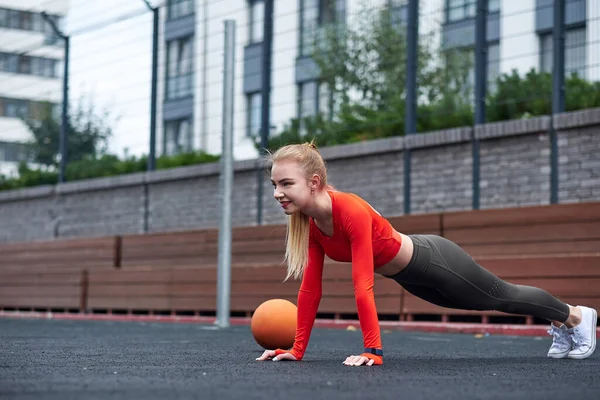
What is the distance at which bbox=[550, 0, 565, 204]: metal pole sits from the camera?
1339 cm

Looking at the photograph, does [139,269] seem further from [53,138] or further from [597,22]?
[597,22]

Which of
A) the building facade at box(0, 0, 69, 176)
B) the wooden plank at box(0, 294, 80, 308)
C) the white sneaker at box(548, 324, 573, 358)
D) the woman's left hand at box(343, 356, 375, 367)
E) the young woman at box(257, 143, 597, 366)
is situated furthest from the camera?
the building facade at box(0, 0, 69, 176)

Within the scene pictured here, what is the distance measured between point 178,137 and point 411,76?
555 centimetres

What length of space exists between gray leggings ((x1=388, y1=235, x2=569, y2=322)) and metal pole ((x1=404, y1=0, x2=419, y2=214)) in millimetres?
8185

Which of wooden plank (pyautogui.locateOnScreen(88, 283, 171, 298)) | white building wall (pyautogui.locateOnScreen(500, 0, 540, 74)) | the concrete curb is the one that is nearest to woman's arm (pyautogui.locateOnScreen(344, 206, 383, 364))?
the concrete curb

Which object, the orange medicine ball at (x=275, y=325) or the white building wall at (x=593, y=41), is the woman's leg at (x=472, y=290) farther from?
the white building wall at (x=593, y=41)

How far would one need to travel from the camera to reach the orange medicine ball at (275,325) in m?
7.60

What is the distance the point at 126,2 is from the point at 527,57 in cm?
954

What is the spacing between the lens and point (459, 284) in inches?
262

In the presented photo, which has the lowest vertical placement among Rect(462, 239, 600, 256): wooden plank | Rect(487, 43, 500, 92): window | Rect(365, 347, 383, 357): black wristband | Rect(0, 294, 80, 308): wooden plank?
Rect(0, 294, 80, 308): wooden plank

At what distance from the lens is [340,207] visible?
240 inches

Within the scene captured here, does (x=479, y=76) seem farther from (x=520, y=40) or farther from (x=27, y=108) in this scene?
(x=27, y=108)

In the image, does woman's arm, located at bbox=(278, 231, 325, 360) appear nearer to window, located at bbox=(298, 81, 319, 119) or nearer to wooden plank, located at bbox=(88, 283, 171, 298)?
window, located at bbox=(298, 81, 319, 119)

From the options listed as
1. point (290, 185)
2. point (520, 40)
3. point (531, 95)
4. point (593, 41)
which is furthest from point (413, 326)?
point (290, 185)
